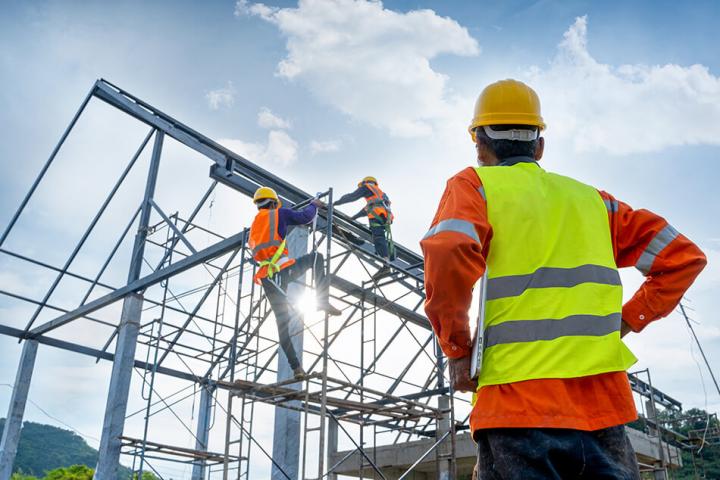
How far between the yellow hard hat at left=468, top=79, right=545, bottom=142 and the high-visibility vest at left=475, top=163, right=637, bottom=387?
268 mm

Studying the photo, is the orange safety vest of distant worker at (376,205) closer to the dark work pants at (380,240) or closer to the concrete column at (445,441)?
the dark work pants at (380,240)

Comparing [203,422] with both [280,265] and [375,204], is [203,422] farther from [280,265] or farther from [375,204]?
[280,265]

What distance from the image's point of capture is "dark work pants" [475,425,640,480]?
1.78 meters

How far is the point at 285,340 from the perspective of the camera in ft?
27.2

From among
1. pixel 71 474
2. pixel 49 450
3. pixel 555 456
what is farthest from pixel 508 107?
pixel 49 450

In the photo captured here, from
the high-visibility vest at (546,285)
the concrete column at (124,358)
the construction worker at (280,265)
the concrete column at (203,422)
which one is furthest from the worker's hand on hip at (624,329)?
the concrete column at (203,422)

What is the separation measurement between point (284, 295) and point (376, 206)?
461 cm

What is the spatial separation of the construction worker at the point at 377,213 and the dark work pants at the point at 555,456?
10435 millimetres

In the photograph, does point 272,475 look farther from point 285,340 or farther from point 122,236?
point 122,236

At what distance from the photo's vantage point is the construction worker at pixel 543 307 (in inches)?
72.2

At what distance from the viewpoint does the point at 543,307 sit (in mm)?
1995

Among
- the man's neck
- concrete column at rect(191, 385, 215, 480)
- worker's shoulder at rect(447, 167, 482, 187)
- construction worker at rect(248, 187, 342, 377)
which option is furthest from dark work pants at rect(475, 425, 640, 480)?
concrete column at rect(191, 385, 215, 480)

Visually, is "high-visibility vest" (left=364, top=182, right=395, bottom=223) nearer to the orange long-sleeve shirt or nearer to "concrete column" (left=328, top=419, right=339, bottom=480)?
"concrete column" (left=328, top=419, right=339, bottom=480)

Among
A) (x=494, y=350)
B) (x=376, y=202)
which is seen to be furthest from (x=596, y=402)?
(x=376, y=202)
